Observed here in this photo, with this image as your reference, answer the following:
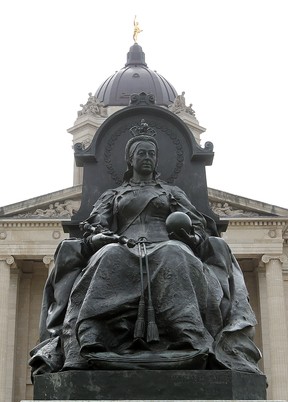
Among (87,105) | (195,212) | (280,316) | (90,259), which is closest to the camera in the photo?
(90,259)

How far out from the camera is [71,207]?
42000 mm

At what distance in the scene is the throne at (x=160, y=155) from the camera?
8.70 m

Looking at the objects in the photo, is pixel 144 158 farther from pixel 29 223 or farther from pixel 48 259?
pixel 29 223

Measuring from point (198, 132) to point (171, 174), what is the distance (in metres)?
45.0

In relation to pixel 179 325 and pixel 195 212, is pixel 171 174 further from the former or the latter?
pixel 179 325

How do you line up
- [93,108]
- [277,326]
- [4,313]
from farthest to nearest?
[93,108] → [4,313] → [277,326]

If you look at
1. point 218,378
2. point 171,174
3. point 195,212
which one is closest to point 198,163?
point 171,174

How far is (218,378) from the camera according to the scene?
633 cm

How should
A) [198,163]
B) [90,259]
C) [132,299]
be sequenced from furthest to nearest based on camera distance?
1. [198,163]
2. [90,259]
3. [132,299]

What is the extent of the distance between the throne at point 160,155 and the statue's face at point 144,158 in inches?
20.8

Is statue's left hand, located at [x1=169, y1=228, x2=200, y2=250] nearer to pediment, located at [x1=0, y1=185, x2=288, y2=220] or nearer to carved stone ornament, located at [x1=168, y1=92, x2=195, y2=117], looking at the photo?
pediment, located at [x1=0, y1=185, x2=288, y2=220]

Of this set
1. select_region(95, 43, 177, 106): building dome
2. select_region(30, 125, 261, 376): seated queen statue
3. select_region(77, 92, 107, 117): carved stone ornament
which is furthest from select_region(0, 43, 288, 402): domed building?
select_region(30, 125, 261, 376): seated queen statue

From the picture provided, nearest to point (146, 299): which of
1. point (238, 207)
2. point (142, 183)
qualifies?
point (142, 183)

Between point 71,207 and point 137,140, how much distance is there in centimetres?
3385
